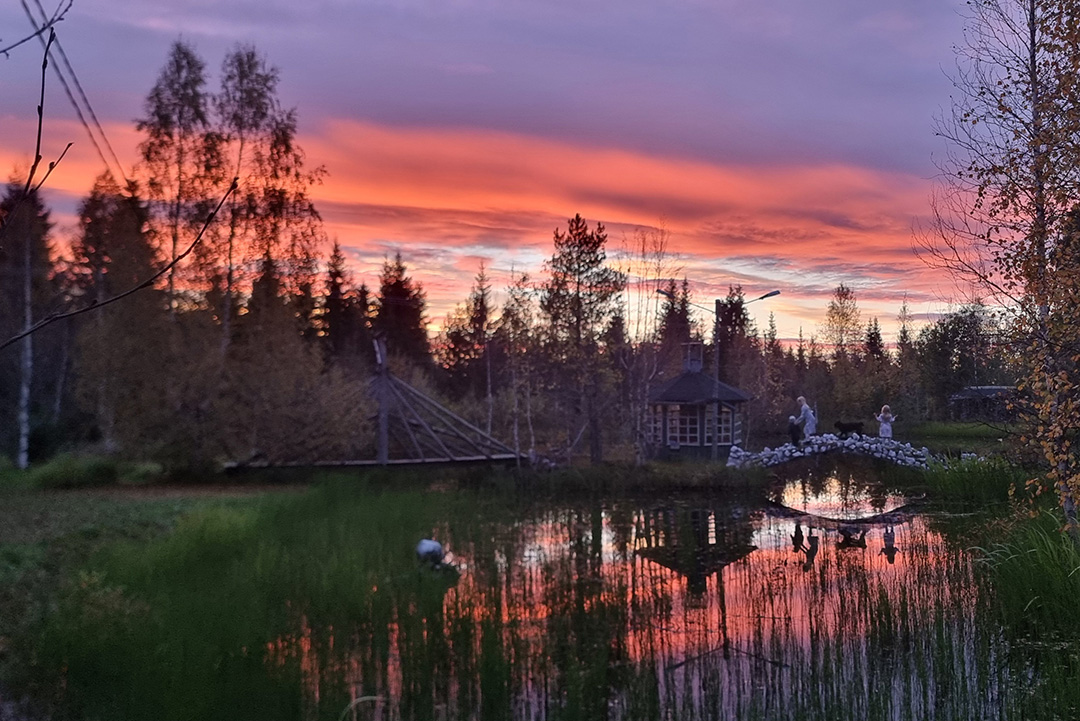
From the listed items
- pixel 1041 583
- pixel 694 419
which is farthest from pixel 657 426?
pixel 1041 583

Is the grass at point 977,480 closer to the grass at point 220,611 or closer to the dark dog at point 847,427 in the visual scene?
the dark dog at point 847,427

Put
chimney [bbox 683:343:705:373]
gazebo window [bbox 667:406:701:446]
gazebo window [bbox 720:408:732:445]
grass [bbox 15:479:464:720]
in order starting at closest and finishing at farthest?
1. grass [bbox 15:479:464:720]
2. gazebo window [bbox 667:406:701:446]
3. gazebo window [bbox 720:408:732:445]
4. chimney [bbox 683:343:705:373]

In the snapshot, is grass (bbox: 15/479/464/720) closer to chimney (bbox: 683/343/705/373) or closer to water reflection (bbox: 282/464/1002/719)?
water reflection (bbox: 282/464/1002/719)

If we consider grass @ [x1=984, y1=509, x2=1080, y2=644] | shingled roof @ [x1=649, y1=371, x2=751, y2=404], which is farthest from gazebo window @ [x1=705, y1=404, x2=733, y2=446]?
grass @ [x1=984, y1=509, x2=1080, y2=644]

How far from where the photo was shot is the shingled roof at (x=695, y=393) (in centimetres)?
3048

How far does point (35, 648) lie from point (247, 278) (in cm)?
1835

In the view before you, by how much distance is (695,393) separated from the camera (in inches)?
1214

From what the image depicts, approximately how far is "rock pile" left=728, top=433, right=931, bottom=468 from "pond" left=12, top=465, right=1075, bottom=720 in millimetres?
11737

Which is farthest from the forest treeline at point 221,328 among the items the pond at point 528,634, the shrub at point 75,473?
the pond at point 528,634

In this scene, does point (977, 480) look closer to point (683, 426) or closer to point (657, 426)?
point (683, 426)

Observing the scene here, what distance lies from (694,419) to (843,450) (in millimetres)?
5925

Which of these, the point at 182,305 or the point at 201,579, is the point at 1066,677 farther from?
the point at 182,305

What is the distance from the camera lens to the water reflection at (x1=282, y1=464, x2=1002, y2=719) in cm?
632

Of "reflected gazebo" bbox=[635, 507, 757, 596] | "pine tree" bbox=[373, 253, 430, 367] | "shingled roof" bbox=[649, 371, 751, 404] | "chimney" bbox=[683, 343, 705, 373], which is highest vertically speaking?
"pine tree" bbox=[373, 253, 430, 367]
